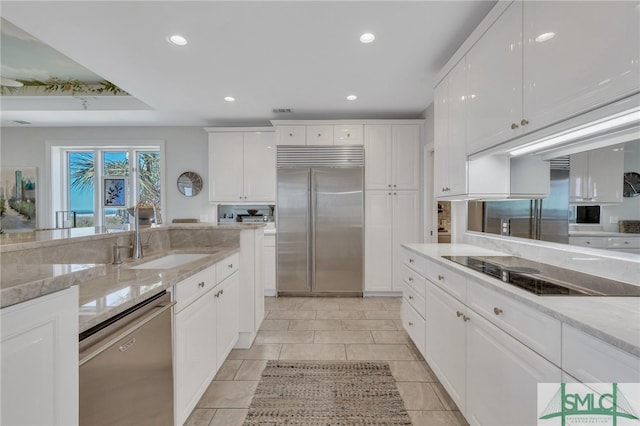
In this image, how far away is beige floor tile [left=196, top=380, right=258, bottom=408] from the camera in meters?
1.84

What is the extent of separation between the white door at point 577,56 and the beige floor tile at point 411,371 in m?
1.83

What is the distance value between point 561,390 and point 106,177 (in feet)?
20.3

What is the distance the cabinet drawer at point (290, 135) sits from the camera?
406 cm

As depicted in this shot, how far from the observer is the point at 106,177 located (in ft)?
16.3

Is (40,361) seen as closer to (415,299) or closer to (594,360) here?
(594,360)

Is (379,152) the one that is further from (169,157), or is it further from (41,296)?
(41,296)

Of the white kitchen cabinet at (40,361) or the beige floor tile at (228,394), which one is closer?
the white kitchen cabinet at (40,361)

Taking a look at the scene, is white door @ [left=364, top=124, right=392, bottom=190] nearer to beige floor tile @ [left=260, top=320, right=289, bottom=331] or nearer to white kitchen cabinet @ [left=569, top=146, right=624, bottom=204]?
beige floor tile @ [left=260, top=320, right=289, bottom=331]

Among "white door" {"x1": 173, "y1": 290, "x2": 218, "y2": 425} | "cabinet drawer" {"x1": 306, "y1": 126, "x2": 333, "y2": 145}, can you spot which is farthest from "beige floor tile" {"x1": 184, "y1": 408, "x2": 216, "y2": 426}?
"cabinet drawer" {"x1": 306, "y1": 126, "x2": 333, "y2": 145}

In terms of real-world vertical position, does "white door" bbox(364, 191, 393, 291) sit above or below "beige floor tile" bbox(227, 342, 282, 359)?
above

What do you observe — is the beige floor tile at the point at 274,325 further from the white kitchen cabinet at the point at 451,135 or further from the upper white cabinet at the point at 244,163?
the white kitchen cabinet at the point at 451,135

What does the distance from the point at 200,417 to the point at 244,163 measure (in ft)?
10.9

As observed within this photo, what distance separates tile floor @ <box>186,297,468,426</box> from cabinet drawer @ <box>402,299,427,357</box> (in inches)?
7.2

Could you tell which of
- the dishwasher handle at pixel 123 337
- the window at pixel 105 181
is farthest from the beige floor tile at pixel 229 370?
the window at pixel 105 181
